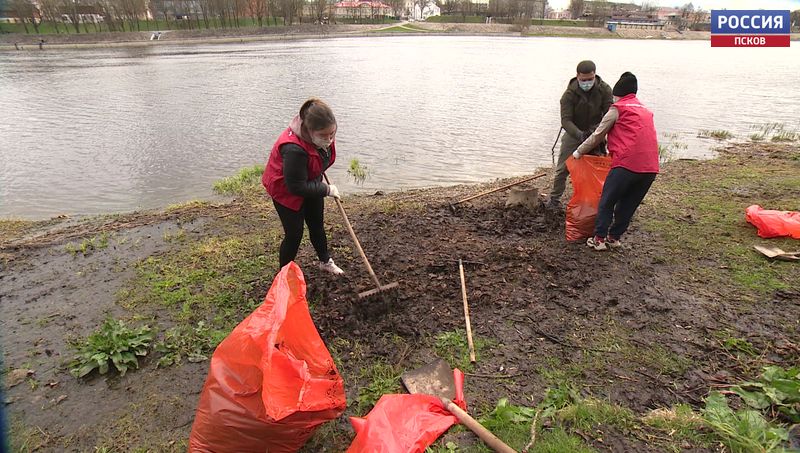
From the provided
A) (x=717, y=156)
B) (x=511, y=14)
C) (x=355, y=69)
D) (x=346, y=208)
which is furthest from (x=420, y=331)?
(x=511, y=14)

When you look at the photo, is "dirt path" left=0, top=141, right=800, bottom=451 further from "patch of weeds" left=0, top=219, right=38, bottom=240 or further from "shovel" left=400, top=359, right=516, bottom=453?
"patch of weeds" left=0, top=219, right=38, bottom=240

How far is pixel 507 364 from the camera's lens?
9.94ft

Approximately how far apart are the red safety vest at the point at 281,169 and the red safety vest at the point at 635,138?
270 cm

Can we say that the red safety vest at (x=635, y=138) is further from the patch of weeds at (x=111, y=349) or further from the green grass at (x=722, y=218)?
the patch of weeds at (x=111, y=349)

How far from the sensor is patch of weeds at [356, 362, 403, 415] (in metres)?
2.73

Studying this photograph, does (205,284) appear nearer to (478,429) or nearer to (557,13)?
(478,429)

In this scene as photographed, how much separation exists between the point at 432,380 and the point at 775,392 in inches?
79.1

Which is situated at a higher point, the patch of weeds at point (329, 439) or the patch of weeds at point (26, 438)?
the patch of weeds at point (26, 438)

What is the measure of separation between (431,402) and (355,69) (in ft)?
80.7

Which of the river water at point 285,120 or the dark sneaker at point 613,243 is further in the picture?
the river water at point 285,120

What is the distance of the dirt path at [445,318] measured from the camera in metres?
2.73

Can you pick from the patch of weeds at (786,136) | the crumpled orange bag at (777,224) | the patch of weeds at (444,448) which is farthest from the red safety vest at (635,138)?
the patch of weeds at (786,136)

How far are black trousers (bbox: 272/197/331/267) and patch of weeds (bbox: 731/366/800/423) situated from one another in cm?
323

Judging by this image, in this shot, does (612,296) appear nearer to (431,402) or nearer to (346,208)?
(431,402)
